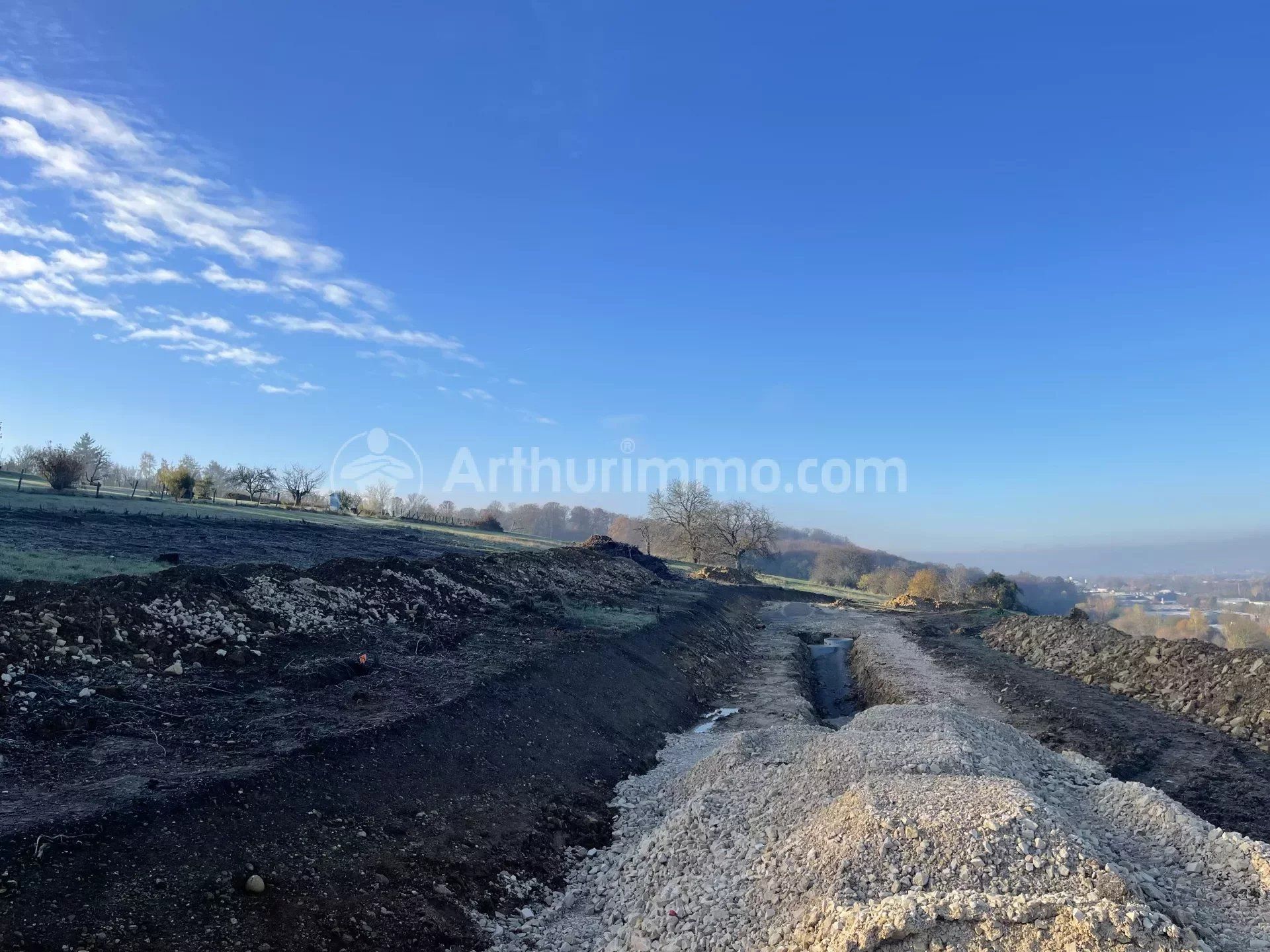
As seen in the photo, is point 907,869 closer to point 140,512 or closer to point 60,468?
point 140,512

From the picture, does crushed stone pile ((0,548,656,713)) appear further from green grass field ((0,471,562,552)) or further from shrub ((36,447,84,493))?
shrub ((36,447,84,493))

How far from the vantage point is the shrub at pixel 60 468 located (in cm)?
3781

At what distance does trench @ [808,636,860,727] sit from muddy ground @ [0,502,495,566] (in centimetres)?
1462

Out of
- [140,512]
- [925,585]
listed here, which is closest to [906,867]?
[140,512]

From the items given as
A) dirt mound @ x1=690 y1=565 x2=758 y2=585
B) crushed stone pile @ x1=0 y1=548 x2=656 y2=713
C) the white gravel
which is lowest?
dirt mound @ x1=690 y1=565 x2=758 y2=585

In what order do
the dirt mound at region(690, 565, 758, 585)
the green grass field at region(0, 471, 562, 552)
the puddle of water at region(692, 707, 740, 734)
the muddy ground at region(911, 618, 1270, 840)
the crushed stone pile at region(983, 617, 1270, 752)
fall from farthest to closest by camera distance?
the dirt mound at region(690, 565, 758, 585) → the green grass field at region(0, 471, 562, 552) → the puddle of water at region(692, 707, 740, 734) → the crushed stone pile at region(983, 617, 1270, 752) → the muddy ground at region(911, 618, 1270, 840)

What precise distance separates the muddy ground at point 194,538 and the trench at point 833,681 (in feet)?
48.0

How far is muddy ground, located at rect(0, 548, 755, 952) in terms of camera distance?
5.73 meters

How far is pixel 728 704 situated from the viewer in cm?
1948

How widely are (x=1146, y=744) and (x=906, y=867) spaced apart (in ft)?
40.3

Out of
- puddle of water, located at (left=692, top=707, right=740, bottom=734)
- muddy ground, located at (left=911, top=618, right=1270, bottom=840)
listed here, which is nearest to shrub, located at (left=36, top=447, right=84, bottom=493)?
puddle of water, located at (left=692, top=707, right=740, bottom=734)

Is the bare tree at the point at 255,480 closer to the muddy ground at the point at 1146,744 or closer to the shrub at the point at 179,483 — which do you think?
the shrub at the point at 179,483

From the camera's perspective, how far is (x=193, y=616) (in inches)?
471

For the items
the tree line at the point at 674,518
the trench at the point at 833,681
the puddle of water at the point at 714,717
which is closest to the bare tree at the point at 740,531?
the tree line at the point at 674,518
